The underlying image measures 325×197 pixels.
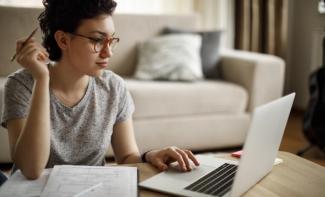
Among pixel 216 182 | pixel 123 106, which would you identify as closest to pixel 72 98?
pixel 123 106

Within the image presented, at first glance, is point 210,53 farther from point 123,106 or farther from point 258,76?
point 123,106

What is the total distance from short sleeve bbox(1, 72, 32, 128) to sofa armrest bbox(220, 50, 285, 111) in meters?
1.92

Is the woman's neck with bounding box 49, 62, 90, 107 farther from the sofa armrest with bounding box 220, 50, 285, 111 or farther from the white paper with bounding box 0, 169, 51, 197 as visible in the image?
the sofa armrest with bounding box 220, 50, 285, 111

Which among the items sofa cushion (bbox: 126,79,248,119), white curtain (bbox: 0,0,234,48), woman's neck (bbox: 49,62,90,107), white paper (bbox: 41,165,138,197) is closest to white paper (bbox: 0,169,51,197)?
white paper (bbox: 41,165,138,197)

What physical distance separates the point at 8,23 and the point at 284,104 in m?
2.27

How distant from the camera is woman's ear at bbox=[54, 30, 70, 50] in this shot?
1.24m

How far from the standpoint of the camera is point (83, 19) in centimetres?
121

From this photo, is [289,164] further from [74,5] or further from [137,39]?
[137,39]

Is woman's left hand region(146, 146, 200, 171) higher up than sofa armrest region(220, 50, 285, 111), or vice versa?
woman's left hand region(146, 146, 200, 171)

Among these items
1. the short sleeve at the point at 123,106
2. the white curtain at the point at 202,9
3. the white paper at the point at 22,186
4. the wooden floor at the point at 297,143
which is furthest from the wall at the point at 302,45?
the white paper at the point at 22,186

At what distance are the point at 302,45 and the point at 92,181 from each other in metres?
3.41

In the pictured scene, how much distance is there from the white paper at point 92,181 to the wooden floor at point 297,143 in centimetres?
198

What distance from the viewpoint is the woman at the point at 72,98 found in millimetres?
1065

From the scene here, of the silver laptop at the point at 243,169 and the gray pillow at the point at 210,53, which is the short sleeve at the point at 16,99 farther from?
the gray pillow at the point at 210,53
